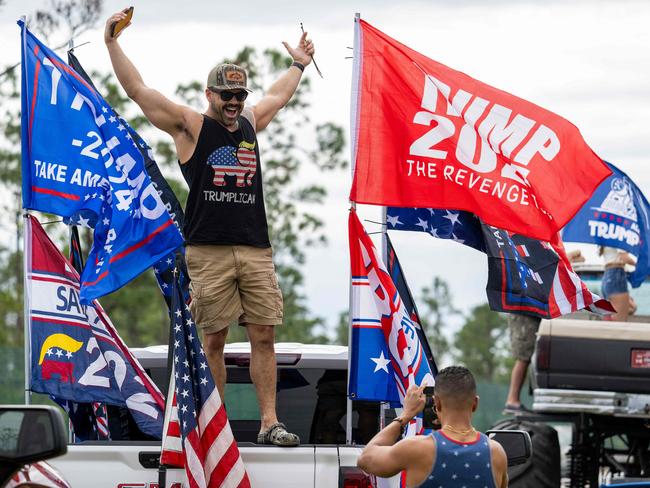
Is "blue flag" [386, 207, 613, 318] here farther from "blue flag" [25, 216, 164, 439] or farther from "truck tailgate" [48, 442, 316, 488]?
"truck tailgate" [48, 442, 316, 488]

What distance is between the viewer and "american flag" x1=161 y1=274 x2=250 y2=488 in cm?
735

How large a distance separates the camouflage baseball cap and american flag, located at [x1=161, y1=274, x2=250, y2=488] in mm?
1234

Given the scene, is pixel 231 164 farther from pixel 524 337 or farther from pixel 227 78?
pixel 524 337

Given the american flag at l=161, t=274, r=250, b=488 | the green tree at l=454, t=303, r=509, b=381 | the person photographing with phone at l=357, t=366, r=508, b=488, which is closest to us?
the person photographing with phone at l=357, t=366, r=508, b=488

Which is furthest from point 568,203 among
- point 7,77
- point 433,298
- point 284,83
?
point 433,298

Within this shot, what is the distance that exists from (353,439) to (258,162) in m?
1.77

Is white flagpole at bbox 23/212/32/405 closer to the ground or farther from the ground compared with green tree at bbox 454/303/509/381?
farther from the ground

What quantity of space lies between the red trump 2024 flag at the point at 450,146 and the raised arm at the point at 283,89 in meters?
0.33

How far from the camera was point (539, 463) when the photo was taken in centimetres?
1240

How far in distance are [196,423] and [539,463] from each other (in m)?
5.53

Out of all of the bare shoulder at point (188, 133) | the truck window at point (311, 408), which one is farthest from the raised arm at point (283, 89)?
the truck window at point (311, 408)

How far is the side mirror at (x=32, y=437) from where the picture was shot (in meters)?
5.12

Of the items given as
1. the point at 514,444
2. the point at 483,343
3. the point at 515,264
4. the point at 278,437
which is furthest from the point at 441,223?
the point at 483,343

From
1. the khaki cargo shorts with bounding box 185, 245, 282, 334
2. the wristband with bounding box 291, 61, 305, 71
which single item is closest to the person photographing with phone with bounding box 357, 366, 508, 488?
the khaki cargo shorts with bounding box 185, 245, 282, 334
